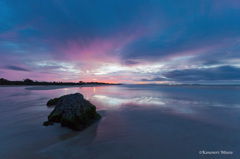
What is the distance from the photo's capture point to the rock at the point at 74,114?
4312 mm

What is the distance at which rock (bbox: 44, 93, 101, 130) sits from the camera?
14.1ft

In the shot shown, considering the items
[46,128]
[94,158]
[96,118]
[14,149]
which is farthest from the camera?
[96,118]

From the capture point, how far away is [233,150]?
2.99 metres

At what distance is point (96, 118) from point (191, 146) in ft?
14.0

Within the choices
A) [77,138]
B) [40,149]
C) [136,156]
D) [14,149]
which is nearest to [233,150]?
[136,156]

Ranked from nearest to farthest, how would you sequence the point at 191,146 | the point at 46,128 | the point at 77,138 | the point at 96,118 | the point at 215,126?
the point at 191,146
the point at 77,138
the point at 46,128
the point at 215,126
the point at 96,118

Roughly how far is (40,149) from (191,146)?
491 centimetres

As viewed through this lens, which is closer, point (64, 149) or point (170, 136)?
point (64, 149)

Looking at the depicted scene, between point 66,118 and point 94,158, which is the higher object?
point 66,118

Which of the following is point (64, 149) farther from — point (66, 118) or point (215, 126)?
point (215, 126)

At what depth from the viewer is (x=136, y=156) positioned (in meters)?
2.75

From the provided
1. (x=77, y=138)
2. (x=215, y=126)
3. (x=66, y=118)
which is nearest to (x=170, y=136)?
(x=215, y=126)

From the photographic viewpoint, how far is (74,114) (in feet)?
14.4

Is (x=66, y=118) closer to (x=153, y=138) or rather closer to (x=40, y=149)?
(x=40, y=149)
